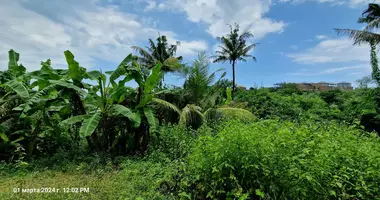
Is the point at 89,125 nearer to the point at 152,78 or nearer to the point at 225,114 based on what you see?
the point at 152,78

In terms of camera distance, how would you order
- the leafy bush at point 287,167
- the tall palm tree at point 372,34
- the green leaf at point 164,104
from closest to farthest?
the leafy bush at point 287,167 < the green leaf at point 164,104 < the tall palm tree at point 372,34

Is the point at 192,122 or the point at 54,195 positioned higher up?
the point at 192,122

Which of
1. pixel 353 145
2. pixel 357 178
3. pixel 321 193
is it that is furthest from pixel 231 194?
pixel 353 145

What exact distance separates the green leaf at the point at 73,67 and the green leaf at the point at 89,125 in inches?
45.0

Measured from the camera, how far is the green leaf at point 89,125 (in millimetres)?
5242

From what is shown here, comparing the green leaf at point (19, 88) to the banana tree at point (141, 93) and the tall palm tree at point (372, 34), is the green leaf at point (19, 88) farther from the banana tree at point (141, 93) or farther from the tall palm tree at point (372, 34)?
the tall palm tree at point (372, 34)

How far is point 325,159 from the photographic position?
2.63 meters

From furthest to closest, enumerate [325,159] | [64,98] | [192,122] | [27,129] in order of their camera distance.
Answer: [192,122] → [27,129] → [64,98] → [325,159]

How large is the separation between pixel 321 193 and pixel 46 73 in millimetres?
6467

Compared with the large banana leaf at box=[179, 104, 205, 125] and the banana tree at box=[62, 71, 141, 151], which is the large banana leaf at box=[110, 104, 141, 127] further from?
the large banana leaf at box=[179, 104, 205, 125]

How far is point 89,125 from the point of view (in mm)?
5355

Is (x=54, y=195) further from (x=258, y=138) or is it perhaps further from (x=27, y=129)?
(x=27, y=129)

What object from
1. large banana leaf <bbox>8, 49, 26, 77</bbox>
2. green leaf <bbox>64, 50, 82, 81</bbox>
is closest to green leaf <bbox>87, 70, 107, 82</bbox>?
green leaf <bbox>64, 50, 82, 81</bbox>

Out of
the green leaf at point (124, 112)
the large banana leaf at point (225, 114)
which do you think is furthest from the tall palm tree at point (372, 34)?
the green leaf at point (124, 112)
